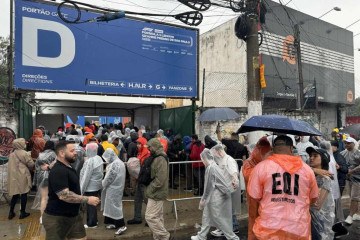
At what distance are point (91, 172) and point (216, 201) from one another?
7.75 feet

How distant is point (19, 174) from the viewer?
7.29 metres

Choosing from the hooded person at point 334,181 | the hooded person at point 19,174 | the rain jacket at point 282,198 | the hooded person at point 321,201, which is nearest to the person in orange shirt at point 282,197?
the rain jacket at point 282,198

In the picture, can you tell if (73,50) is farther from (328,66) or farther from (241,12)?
(328,66)

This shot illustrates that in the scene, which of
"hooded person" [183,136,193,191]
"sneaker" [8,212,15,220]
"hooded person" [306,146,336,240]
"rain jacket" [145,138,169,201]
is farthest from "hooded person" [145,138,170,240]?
"sneaker" [8,212,15,220]

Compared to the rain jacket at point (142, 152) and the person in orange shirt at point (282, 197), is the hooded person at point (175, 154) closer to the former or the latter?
the rain jacket at point (142, 152)

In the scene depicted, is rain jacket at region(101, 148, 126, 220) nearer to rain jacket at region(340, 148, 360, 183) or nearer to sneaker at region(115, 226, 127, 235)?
sneaker at region(115, 226, 127, 235)

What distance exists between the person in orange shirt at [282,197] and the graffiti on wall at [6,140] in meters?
7.05

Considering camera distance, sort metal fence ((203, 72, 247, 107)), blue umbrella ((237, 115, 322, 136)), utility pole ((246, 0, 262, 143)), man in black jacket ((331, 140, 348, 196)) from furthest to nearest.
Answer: metal fence ((203, 72, 247, 107))
utility pole ((246, 0, 262, 143))
man in black jacket ((331, 140, 348, 196))
blue umbrella ((237, 115, 322, 136))

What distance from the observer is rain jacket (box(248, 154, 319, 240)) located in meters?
3.17

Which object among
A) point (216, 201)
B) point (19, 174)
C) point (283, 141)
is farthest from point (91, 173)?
point (283, 141)

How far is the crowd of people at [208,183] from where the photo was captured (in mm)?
3244

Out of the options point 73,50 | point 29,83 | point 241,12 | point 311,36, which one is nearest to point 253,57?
point 241,12

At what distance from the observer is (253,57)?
8422 millimetres

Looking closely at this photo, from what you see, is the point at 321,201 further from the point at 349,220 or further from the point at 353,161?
the point at 353,161
